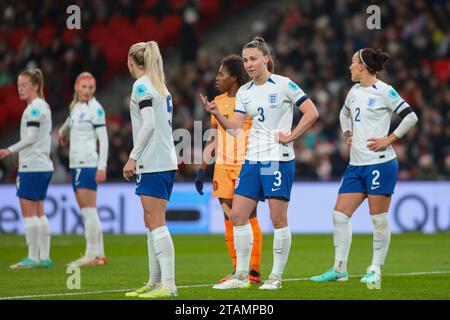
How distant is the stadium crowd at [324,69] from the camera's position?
20.9m

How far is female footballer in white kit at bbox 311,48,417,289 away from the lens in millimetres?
10594

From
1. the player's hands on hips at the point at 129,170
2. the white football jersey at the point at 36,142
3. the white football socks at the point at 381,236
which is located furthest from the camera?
the white football jersey at the point at 36,142

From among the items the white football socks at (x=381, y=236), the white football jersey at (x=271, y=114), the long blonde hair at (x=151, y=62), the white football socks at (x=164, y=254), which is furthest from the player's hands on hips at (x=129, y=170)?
the white football socks at (x=381, y=236)

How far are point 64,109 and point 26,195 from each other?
12.8m

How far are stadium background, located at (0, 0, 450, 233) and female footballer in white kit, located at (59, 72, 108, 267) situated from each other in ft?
21.0

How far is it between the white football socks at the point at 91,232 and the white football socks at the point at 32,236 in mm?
676

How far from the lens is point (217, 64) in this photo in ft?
82.3

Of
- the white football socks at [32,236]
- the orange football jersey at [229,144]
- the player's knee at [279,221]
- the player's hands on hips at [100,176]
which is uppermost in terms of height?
the orange football jersey at [229,144]

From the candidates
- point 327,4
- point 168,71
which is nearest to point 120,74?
point 168,71

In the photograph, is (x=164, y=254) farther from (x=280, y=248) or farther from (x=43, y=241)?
(x=43, y=241)

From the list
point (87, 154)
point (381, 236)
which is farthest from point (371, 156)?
point (87, 154)

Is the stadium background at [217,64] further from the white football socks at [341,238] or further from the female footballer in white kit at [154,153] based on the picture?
the female footballer in white kit at [154,153]

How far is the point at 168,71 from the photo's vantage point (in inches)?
1085
